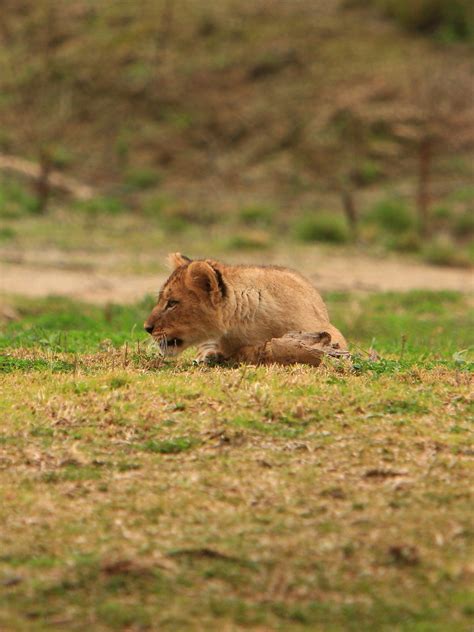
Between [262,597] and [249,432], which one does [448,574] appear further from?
[249,432]

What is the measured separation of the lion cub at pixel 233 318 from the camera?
7.82 meters

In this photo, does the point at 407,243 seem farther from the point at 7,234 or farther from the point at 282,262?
the point at 7,234

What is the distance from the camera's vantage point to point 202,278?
7.83 metres

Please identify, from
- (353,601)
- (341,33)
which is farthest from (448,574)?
(341,33)

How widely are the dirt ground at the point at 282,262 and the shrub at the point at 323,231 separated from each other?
1.73 metres

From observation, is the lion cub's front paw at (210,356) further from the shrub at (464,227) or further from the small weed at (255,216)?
the shrub at (464,227)

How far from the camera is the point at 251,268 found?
27.3 feet

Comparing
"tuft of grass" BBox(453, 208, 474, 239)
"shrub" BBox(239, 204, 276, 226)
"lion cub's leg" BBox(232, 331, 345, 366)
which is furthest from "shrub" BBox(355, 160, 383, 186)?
"lion cub's leg" BBox(232, 331, 345, 366)

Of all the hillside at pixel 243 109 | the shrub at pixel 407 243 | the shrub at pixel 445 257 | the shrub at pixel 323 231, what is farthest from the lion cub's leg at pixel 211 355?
the hillside at pixel 243 109

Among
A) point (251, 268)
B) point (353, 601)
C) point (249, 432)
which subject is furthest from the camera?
point (251, 268)

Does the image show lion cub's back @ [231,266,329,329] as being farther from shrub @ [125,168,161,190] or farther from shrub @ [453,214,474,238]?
shrub @ [125,168,161,190]

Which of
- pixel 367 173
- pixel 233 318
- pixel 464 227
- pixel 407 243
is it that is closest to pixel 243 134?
pixel 367 173

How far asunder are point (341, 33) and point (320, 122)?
4.98 meters

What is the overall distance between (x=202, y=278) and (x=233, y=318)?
0.35 metres
